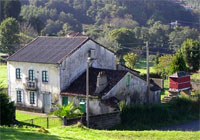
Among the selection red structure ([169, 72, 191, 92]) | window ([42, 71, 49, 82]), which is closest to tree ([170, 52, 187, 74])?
red structure ([169, 72, 191, 92])

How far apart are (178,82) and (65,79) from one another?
15482 millimetres

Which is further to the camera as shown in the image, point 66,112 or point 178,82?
point 178,82

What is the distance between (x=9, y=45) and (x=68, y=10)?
3479 inches

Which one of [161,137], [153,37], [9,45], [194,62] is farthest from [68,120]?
[153,37]

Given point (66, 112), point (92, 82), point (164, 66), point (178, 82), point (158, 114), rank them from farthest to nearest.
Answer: point (164, 66), point (178, 82), point (92, 82), point (158, 114), point (66, 112)

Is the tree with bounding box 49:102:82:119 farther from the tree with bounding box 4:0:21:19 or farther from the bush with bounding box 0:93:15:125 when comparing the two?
the tree with bounding box 4:0:21:19

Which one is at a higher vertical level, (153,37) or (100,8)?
(100,8)

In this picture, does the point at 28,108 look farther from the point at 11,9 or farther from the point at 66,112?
the point at 11,9

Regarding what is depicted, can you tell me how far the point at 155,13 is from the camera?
165250 mm

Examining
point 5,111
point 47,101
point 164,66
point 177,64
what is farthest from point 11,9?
point 5,111

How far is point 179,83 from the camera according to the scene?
159ft

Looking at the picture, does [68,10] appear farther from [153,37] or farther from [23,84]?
[23,84]

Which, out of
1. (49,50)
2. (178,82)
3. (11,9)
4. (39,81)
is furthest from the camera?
(11,9)

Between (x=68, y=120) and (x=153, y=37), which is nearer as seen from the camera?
(x=68, y=120)
